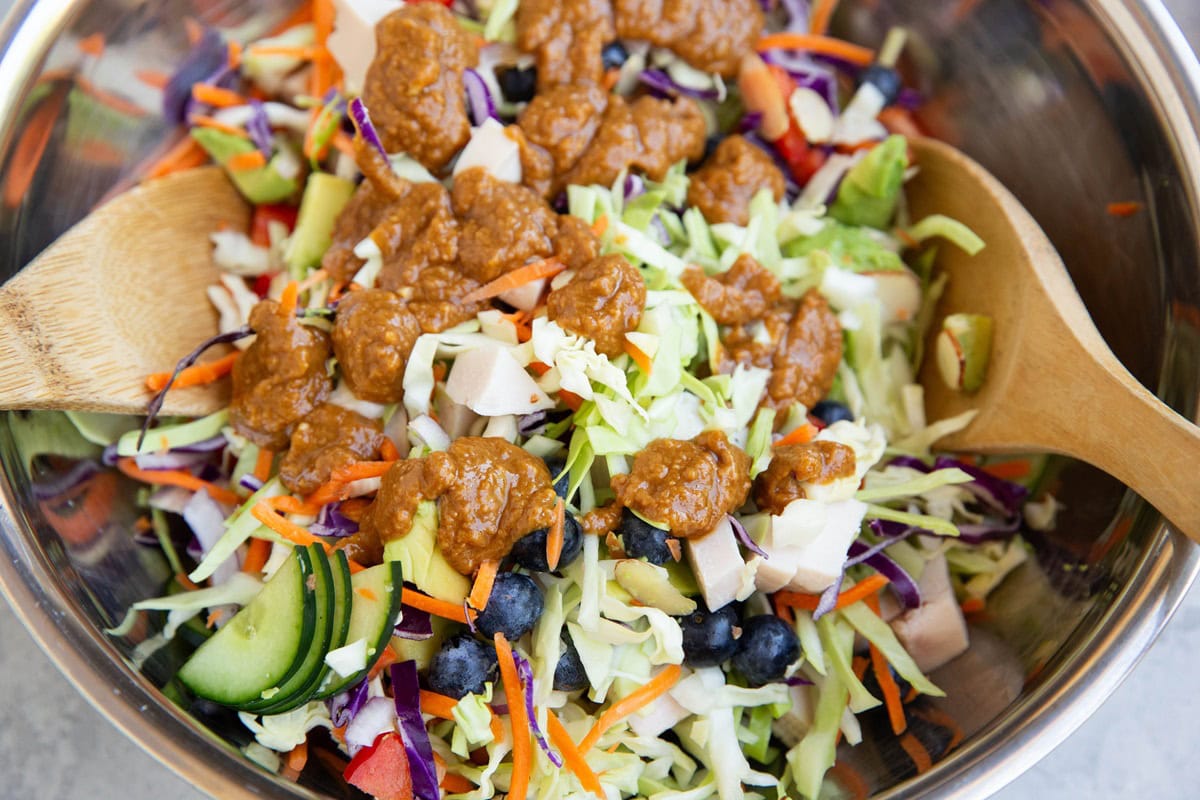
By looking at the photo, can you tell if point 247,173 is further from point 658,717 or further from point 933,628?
point 933,628

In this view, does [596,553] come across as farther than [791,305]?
No

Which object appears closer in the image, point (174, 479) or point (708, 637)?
point (708, 637)

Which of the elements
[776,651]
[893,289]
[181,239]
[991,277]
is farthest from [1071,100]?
[181,239]

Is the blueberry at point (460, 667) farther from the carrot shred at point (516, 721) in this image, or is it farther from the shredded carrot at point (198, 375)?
the shredded carrot at point (198, 375)

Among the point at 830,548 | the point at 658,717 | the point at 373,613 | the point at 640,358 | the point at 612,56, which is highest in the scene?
the point at 612,56

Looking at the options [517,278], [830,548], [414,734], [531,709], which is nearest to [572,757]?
[531,709]

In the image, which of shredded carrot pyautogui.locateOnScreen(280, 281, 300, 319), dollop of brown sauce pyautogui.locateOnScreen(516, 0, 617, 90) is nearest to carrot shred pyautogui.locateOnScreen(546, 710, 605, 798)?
shredded carrot pyautogui.locateOnScreen(280, 281, 300, 319)

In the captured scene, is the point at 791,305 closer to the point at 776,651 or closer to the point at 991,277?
the point at 991,277
